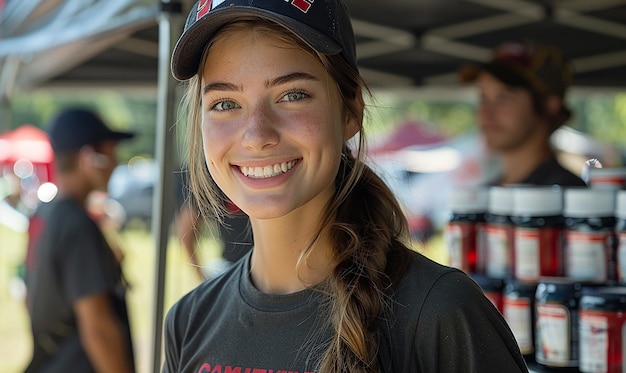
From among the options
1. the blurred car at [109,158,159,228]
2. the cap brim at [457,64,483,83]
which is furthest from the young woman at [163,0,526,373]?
the blurred car at [109,158,159,228]

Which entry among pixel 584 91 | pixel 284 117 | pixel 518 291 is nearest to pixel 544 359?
pixel 518 291

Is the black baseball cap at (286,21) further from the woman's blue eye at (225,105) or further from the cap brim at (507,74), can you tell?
the cap brim at (507,74)

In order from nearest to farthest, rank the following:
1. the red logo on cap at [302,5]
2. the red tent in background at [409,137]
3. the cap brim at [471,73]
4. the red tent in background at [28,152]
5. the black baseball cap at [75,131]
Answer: the red logo on cap at [302,5]
the black baseball cap at [75,131]
the cap brim at [471,73]
the red tent in background at [409,137]
the red tent in background at [28,152]

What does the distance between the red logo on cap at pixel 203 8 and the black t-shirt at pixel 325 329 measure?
1.75 ft

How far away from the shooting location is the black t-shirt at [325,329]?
4.43ft

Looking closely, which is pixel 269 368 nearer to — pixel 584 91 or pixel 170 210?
pixel 170 210

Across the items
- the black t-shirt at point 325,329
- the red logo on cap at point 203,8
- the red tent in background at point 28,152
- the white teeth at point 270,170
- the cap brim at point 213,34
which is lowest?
the black t-shirt at point 325,329

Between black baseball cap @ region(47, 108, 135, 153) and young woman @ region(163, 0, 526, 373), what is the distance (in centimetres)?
245

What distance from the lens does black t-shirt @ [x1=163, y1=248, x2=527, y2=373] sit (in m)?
1.35

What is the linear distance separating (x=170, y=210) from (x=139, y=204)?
1641 cm

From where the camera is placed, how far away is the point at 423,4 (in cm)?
398

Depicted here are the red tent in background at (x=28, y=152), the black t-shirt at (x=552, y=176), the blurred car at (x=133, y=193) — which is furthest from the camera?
the blurred car at (x=133, y=193)

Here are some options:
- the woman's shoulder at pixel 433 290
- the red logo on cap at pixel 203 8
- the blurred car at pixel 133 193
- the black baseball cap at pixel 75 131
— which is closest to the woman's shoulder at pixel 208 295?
the woman's shoulder at pixel 433 290

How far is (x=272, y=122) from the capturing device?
4.88ft
